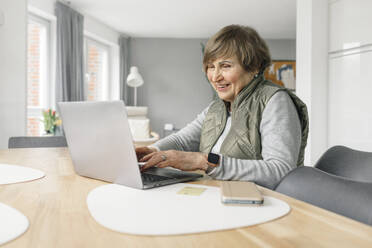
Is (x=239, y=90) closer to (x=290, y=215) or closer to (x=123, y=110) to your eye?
(x=123, y=110)

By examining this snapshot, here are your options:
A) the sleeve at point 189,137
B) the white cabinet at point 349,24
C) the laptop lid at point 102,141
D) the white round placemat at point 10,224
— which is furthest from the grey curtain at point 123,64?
the white round placemat at point 10,224

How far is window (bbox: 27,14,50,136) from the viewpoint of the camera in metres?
4.83

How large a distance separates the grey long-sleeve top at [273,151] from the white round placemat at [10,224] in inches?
22.1

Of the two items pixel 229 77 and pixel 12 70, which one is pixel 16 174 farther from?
pixel 12 70

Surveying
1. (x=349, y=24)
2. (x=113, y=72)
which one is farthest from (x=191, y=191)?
(x=113, y=72)

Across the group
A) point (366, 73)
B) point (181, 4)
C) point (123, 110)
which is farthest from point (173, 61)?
point (123, 110)

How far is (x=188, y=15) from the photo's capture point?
19.0 ft

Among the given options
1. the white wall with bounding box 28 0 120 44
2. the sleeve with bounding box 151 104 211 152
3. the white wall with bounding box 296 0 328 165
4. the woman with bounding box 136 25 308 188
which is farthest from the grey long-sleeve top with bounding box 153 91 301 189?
the white wall with bounding box 28 0 120 44

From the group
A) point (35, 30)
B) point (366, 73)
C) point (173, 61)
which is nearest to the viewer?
point (366, 73)

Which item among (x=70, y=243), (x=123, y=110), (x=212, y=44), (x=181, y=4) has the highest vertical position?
(x=181, y=4)

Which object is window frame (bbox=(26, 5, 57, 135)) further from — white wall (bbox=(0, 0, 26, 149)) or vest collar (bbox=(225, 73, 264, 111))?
vest collar (bbox=(225, 73, 264, 111))

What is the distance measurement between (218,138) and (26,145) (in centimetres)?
135

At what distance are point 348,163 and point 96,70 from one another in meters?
6.19

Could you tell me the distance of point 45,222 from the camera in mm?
652
